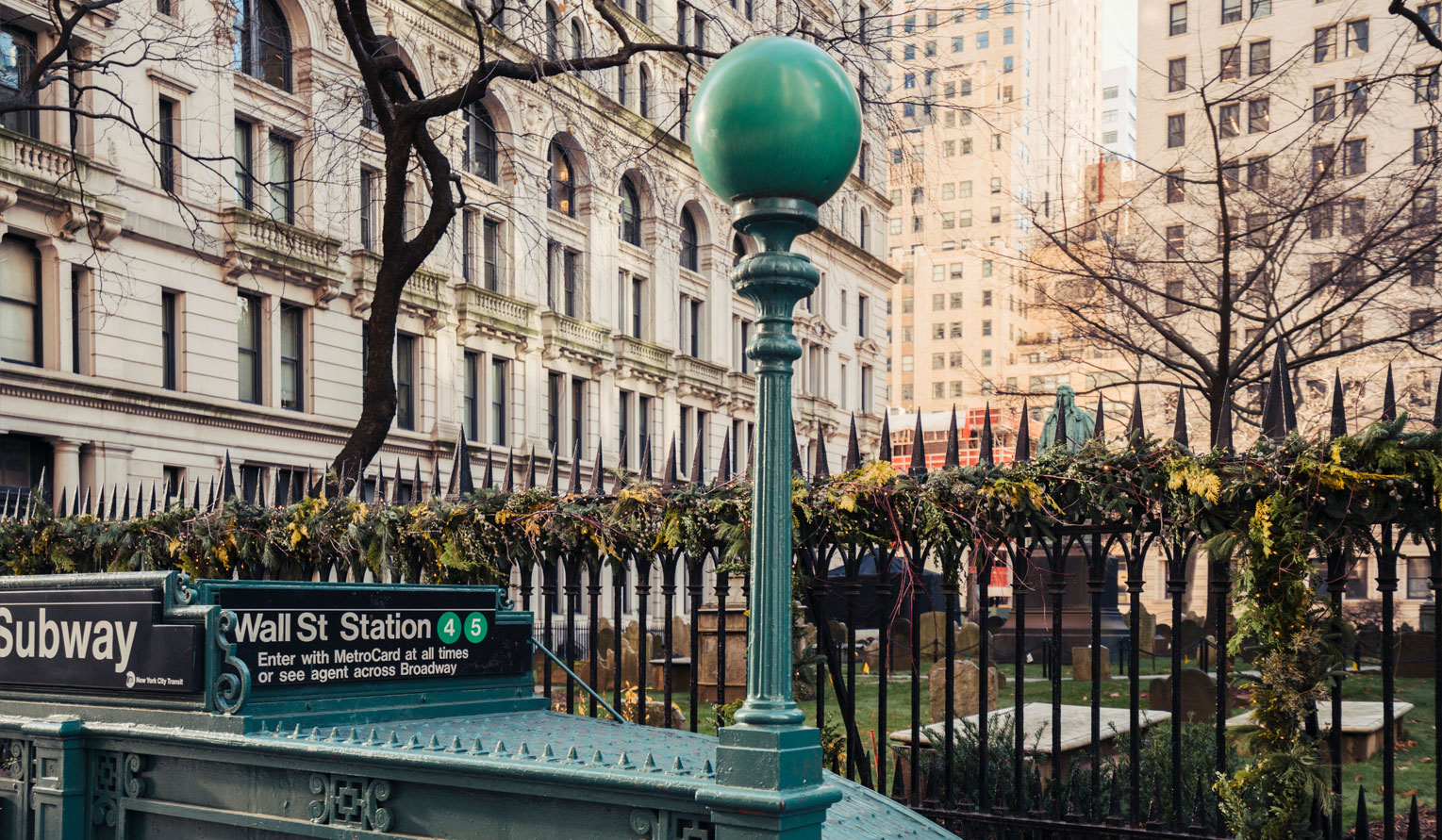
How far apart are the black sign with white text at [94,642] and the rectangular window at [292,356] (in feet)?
83.6

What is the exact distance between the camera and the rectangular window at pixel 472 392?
117 ft

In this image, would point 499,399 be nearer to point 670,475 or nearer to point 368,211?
point 368,211

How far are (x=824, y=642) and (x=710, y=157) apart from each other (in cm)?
413

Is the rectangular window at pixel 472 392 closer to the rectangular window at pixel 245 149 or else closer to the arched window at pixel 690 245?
the rectangular window at pixel 245 149

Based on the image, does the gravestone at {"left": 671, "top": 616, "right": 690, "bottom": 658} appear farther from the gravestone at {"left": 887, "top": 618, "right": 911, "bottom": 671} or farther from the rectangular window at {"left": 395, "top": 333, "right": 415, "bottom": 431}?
the rectangular window at {"left": 395, "top": 333, "right": 415, "bottom": 431}

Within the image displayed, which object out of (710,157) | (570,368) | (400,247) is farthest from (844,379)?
(710,157)

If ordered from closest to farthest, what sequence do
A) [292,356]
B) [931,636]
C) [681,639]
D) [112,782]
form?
[112,782]
[681,639]
[931,636]
[292,356]

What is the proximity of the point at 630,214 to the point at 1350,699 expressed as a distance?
31.8 m

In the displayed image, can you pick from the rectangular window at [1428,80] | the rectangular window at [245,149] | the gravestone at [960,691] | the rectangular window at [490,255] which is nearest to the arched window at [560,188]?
the rectangular window at [490,255]

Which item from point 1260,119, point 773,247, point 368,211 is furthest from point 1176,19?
point 773,247

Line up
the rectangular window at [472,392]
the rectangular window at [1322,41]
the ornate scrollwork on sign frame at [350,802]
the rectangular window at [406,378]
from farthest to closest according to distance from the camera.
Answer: the rectangular window at [472,392] → the rectangular window at [406,378] → the rectangular window at [1322,41] → the ornate scrollwork on sign frame at [350,802]

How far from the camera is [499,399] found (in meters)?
37.4

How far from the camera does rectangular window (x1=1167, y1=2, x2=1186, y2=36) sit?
59031mm

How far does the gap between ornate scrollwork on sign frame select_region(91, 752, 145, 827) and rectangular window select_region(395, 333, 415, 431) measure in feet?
94.6
